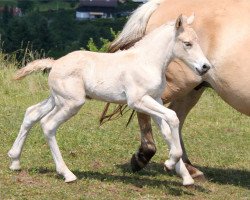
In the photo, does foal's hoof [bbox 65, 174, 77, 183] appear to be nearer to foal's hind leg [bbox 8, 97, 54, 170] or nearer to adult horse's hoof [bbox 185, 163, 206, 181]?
foal's hind leg [bbox 8, 97, 54, 170]

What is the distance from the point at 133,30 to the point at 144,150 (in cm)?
117

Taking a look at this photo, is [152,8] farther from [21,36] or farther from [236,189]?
[21,36]

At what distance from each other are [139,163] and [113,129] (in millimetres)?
2480

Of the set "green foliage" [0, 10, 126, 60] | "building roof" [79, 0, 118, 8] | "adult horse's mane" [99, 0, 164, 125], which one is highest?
"adult horse's mane" [99, 0, 164, 125]

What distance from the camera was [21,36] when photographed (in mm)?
43406

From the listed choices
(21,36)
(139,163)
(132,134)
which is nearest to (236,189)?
(139,163)

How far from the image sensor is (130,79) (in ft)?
18.6

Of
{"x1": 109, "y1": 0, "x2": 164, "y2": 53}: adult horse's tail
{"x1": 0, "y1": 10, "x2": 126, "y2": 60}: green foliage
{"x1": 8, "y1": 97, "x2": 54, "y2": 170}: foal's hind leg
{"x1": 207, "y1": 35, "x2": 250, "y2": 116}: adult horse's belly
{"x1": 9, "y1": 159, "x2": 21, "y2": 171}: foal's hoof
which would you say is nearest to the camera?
{"x1": 8, "y1": 97, "x2": 54, "y2": 170}: foal's hind leg

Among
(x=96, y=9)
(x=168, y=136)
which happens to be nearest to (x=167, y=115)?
(x=168, y=136)

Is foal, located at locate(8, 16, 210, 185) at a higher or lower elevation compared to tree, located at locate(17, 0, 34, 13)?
higher

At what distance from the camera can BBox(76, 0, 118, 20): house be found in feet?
270

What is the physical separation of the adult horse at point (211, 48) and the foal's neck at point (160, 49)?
88 cm

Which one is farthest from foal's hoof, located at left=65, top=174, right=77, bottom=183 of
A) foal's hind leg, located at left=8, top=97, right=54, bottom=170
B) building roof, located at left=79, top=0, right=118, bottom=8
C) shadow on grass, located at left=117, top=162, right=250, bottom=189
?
building roof, located at left=79, top=0, right=118, bottom=8

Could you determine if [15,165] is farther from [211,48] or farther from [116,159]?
[211,48]
